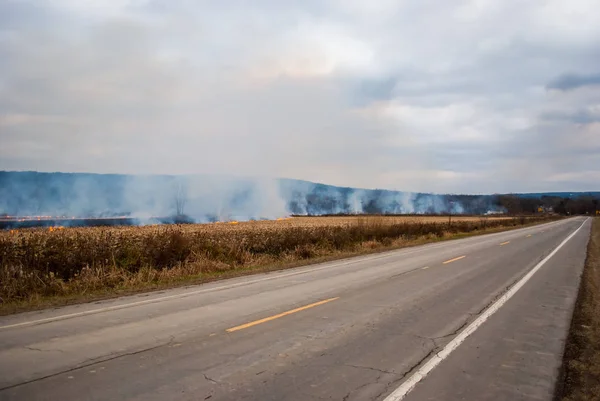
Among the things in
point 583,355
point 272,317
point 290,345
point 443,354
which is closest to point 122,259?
point 272,317

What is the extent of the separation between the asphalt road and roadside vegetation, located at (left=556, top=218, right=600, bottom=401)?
0.16 meters

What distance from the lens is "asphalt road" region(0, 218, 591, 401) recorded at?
4988 mm

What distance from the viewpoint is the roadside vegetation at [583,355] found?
512 cm

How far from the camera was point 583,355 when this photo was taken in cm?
645

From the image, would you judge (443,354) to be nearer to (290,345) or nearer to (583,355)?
(583,355)

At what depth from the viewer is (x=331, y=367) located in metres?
5.67

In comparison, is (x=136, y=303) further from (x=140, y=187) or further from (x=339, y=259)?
(x=140, y=187)

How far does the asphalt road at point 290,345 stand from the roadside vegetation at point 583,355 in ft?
0.52

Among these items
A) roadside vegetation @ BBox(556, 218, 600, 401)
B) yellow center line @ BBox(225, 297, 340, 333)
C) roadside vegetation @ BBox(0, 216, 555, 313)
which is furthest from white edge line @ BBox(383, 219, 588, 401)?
roadside vegetation @ BBox(0, 216, 555, 313)

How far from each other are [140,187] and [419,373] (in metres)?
57.3

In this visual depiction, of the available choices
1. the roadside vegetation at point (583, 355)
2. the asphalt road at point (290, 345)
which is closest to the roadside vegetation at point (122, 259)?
the asphalt road at point (290, 345)

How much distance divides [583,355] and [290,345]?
13.7 feet

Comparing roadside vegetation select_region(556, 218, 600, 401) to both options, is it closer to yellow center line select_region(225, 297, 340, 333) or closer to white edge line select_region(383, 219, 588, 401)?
white edge line select_region(383, 219, 588, 401)

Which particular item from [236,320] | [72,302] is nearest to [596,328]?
[236,320]
